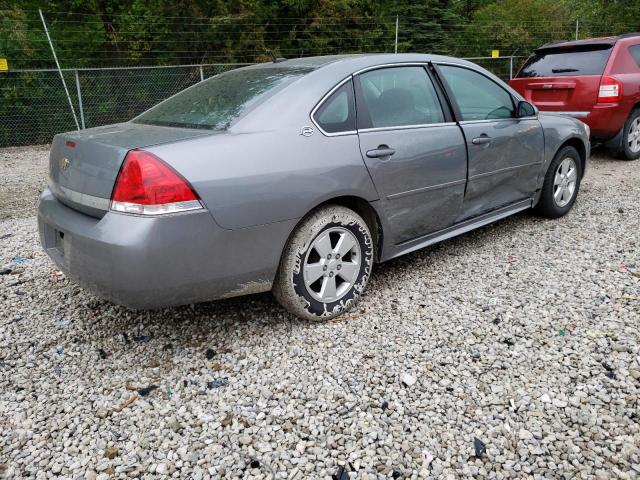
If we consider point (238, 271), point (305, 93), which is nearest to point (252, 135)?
point (305, 93)

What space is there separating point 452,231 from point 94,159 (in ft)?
8.11

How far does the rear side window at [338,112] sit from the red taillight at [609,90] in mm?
5252

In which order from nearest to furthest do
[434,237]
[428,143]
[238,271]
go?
[238,271]
[428,143]
[434,237]

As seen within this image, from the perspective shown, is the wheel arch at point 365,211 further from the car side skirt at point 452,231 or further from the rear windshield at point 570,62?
the rear windshield at point 570,62

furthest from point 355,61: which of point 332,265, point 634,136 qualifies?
point 634,136

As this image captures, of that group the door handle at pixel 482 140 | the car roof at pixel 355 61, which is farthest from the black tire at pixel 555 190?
the car roof at pixel 355 61

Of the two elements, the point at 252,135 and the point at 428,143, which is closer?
the point at 252,135

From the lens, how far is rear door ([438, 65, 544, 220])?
3.89 meters

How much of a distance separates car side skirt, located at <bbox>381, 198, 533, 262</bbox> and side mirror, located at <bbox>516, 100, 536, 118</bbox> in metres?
0.73

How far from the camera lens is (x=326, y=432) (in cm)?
231

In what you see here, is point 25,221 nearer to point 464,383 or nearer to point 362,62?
point 362,62

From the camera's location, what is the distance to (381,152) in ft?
10.6

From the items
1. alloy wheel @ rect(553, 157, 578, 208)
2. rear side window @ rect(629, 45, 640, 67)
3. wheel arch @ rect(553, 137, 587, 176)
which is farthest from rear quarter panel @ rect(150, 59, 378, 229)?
rear side window @ rect(629, 45, 640, 67)

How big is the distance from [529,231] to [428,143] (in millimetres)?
1792
